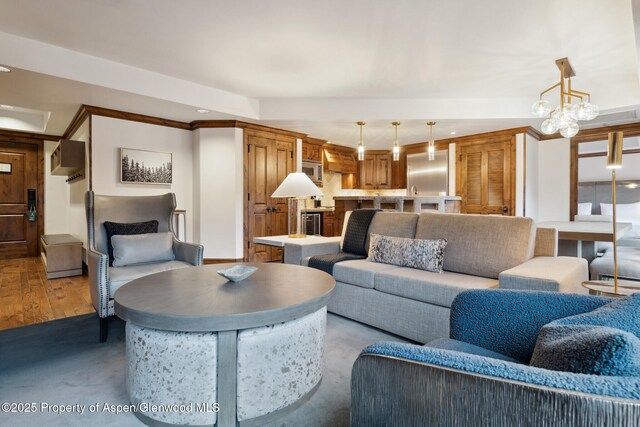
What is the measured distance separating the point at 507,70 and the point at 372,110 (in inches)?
70.3

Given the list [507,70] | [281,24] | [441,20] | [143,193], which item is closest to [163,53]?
[281,24]

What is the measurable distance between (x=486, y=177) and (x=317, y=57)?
3996mm

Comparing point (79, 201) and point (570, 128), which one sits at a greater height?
point (570, 128)

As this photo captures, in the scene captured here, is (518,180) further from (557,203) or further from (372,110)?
(372,110)

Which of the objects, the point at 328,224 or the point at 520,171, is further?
the point at 328,224

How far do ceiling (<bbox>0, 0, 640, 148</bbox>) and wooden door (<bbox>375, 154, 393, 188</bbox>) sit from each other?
8.37 feet

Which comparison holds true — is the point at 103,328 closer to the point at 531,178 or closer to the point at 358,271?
the point at 358,271

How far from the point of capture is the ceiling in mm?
2660

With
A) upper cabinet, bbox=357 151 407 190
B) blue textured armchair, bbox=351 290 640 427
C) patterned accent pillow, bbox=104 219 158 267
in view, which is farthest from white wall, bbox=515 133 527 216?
blue textured armchair, bbox=351 290 640 427

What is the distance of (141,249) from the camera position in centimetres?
292

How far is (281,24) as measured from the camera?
2.86 m

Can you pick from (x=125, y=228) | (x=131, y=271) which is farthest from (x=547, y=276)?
(x=125, y=228)

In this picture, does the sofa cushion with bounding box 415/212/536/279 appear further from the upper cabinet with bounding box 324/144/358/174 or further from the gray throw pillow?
the upper cabinet with bounding box 324/144/358/174

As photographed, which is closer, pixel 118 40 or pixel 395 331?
pixel 395 331
